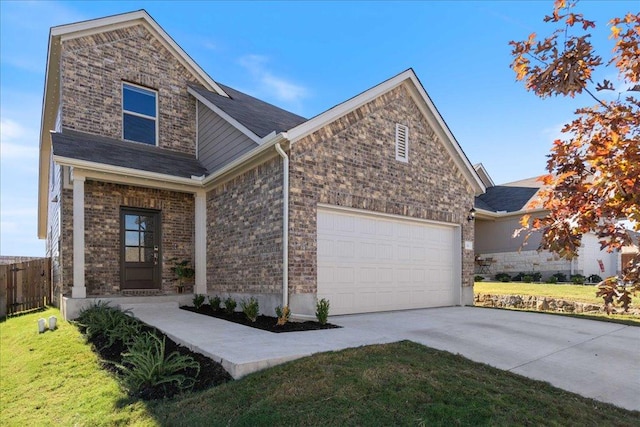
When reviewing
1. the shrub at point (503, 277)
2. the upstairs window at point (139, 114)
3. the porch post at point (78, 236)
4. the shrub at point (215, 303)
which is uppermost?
the upstairs window at point (139, 114)

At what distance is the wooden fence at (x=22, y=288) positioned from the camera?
1249 centimetres

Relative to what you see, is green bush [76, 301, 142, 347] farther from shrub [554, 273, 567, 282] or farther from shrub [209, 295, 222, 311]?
shrub [554, 273, 567, 282]

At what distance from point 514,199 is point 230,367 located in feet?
60.6

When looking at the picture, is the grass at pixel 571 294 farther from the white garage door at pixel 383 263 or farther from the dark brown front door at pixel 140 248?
the dark brown front door at pixel 140 248

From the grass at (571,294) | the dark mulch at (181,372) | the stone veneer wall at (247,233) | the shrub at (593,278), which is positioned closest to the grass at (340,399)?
the dark mulch at (181,372)

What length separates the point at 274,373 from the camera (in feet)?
15.5

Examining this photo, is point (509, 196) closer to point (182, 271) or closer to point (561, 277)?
point (561, 277)

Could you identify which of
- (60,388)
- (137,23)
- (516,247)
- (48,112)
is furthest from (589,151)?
(516,247)

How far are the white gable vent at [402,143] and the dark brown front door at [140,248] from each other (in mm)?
6703

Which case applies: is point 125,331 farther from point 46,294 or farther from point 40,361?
point 46,294

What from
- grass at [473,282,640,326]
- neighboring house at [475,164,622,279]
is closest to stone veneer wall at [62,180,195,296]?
grass at [473,282,640,326]

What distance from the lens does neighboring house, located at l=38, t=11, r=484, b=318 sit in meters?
8.70

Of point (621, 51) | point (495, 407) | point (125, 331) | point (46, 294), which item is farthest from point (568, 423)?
point (46, 294)

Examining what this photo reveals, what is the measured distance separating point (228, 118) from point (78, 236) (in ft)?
14.9
